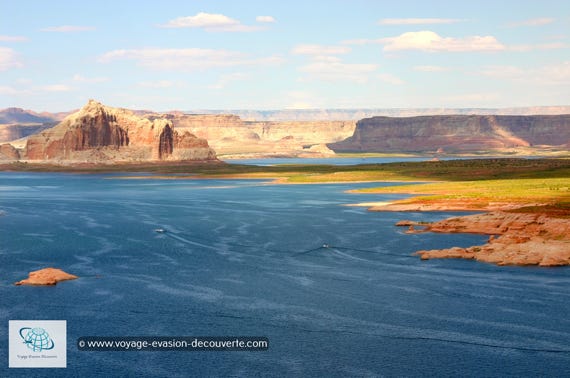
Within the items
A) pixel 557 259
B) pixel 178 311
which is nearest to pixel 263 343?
pixel 178 311

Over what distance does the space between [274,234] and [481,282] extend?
106 feet

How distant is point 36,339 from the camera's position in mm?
41250

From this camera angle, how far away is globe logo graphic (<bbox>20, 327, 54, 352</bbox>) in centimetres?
4011

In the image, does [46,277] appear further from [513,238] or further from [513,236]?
[513,236]

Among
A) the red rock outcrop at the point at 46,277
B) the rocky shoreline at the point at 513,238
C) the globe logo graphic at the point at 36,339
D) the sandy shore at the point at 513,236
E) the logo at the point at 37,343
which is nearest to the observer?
the logo at the point at 37,343

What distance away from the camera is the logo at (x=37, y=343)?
126ft

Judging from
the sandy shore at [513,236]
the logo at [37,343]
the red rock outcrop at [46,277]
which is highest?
the sandy shore at [513,236]

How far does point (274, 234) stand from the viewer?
83500 mm

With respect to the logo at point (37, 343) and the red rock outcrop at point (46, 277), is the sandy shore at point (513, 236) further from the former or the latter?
the logo at point (37, 343)

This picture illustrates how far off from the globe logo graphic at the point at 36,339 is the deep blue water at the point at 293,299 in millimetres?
1268

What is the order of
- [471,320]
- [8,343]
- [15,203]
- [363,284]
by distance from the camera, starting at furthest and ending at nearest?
[15,203] → [363,284] → [471,320] → [8,343]

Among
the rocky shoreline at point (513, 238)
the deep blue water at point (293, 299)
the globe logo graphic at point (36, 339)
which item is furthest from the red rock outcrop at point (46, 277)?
the rocky shoreline at point (513, 238)

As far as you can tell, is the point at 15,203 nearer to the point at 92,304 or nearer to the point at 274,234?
the point at 274,234

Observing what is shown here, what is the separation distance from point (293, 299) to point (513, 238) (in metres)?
28.2
